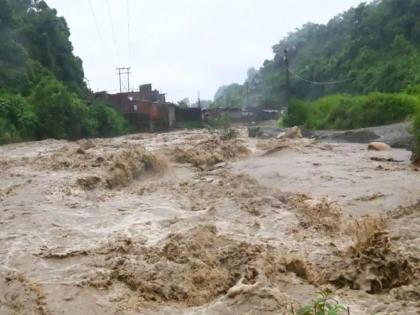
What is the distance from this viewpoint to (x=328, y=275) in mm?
5867

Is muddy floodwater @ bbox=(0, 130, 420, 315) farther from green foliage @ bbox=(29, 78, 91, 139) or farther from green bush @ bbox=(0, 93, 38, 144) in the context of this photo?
green foliage @ bbox=(29, 78, 91, 139)

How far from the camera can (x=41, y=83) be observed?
31.4 meters

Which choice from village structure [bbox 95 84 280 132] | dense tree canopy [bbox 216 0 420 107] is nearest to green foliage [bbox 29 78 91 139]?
village structure [bbox 95 84 280 132]

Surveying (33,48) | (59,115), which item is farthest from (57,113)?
(33,48)

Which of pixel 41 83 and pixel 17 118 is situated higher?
pixel 41 83

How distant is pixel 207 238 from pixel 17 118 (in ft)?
71.5

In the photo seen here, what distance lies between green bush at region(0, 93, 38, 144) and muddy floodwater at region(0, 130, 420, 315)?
13.0m


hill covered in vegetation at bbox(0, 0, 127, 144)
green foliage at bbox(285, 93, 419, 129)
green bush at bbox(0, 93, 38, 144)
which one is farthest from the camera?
hill covered in vegetation at bbox(0, 0, 127, 144)

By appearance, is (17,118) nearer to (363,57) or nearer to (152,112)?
(152,112)

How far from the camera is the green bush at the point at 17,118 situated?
25.9m

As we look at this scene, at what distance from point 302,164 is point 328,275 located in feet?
26.7

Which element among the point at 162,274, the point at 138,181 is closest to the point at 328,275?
the point at 162,274

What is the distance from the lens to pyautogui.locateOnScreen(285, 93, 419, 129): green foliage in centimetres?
2420

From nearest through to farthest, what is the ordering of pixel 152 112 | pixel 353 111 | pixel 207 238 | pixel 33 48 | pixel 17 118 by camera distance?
1. pixel 207 238
2. pixel 353 111
3. pixel 17 118
4. pixel 33 48
5. pixel 152 112
